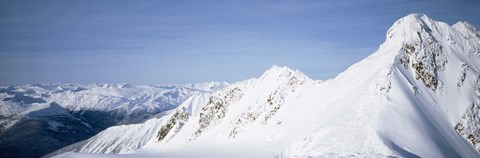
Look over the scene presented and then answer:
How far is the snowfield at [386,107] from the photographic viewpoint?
149 ft

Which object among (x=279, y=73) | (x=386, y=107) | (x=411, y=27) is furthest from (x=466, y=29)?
(x=279, y=73)

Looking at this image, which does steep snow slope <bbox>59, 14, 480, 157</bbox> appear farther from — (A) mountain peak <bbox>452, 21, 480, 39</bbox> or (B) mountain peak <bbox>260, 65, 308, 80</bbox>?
(B) mountain peak <bbox>260, 65, 308, 80</bbox>

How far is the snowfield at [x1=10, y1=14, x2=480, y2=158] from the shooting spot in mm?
45369

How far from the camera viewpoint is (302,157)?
78.2 feet

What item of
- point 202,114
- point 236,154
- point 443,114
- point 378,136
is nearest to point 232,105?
point 202,114

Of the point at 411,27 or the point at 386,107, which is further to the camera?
the point at 411,27

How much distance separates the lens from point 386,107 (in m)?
52.5

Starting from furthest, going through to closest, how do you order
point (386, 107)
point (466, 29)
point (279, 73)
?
point (279, 73), point (466, 29), point (386, 107)

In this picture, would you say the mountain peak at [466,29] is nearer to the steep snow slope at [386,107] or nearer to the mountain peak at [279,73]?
the steep snow slope at [386,107]

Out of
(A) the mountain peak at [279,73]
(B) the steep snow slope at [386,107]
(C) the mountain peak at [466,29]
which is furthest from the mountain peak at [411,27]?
(A) the mountain peak at [279,73]

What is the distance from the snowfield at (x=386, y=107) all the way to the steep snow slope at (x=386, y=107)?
0.58 feet

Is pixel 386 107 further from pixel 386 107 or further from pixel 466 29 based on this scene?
Result: pixel 466 29

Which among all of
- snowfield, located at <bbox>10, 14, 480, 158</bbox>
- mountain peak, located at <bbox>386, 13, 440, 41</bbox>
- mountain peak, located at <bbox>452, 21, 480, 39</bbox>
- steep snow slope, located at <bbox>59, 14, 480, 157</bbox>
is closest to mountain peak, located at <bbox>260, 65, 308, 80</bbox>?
steep snow slope, located at <bbox>59, 14, 480, 157</bbox>

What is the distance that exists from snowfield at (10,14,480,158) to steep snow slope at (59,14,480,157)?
0.58 feet
